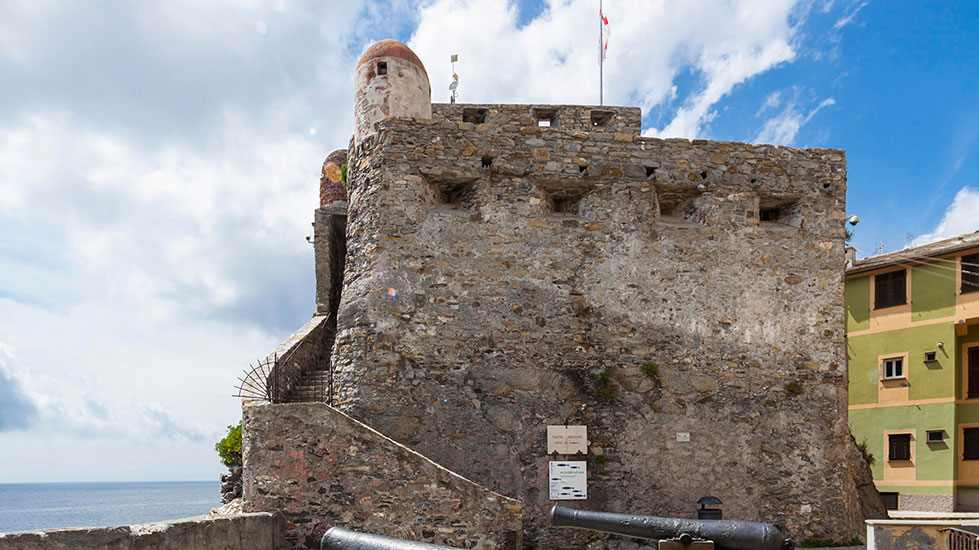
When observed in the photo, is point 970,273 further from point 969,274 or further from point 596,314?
point 596,314

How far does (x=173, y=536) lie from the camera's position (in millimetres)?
6219

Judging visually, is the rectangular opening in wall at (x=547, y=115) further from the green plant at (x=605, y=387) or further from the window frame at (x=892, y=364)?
the window frame at (x=892, y=364)

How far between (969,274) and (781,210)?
8.92 metres

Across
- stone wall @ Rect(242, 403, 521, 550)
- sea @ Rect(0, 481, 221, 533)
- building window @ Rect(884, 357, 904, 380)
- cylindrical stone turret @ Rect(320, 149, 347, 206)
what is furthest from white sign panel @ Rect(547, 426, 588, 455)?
sea @ Rect(0, 481, 221, 533)

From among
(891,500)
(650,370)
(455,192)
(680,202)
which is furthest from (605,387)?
(891,500)

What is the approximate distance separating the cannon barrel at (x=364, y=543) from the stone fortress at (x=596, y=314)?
366 centimetres

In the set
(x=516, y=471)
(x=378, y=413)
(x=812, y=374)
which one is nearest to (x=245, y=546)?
(x=378, y=413)

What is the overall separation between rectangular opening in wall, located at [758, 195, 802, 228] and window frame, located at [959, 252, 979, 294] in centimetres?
876

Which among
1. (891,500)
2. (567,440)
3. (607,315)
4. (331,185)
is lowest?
(891,500)

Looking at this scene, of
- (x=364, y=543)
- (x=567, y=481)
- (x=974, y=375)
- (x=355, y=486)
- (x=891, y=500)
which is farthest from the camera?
(x=891, y=500)

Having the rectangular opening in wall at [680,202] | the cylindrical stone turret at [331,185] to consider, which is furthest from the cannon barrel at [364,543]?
the cylindrical stone turret at [331,185]

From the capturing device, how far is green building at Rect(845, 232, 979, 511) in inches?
667

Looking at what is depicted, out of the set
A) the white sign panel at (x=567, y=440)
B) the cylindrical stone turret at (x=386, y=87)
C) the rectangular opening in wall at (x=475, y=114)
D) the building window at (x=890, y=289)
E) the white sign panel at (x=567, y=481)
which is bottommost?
the white sign panel at (x=567, y=481)

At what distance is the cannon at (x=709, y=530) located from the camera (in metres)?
5.77
